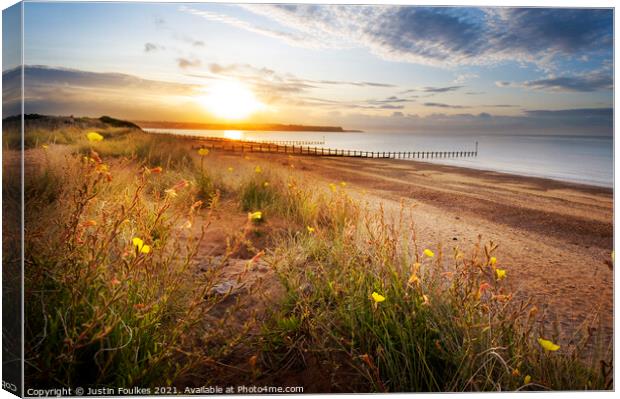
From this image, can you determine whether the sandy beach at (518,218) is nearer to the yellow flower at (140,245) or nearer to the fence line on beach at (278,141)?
the fence line on beach at (278,141)

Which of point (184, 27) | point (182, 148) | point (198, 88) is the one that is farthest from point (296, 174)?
point (184, 27)

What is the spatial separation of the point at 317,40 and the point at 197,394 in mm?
2050

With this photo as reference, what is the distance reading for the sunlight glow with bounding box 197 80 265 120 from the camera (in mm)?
3207

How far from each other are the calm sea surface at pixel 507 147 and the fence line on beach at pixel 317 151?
0.04 metres

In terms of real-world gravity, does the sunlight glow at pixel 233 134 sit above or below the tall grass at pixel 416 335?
above

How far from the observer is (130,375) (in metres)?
2.59

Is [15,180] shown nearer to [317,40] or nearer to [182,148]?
[182,148]

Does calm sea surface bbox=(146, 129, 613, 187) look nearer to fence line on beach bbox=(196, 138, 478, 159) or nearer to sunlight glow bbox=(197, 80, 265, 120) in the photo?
fence line on beach bbox=(196, 138, 478, 159)

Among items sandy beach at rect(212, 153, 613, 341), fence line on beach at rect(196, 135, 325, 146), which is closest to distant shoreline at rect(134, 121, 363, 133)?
fence line on beach at rect(196, 135, 325, 146)

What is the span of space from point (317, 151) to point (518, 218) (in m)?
1.41

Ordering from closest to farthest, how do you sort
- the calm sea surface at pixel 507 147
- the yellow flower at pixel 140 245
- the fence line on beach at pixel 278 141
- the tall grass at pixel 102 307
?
1. the yellow flower at pixel 140 245
2. the tall grass at pixel 102 307
3. the calm sea surface at pixel 507 147
4. the fence line on beach at pixel 278 141

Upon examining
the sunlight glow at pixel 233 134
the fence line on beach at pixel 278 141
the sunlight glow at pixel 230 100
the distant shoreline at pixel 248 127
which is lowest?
the fence line on beach at pixel 278 141

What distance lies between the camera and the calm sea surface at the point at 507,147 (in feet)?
10.9

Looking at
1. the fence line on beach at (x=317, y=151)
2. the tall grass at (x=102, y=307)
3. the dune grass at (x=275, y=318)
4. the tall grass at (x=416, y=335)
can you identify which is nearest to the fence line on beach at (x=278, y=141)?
the fence line on beach at (x=317, y=151)
